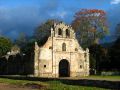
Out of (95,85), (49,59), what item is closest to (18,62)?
(49,59)

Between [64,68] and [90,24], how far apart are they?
69.1 feet

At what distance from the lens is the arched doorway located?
2943 inches

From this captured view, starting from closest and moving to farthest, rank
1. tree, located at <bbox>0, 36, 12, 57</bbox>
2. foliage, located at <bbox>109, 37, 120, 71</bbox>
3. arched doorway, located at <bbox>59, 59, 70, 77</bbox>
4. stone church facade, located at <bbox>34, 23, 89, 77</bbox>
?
stone church facade, located at <bbox>34, 23, 89, 77</bbox>, arched doorway, located at <bbox>59, 59, 70, 77</bbox>, foliage, located at <bbox>109, 37, 120, 71</bbox>, tree, located at <bbox>0, 36, 12, 57</bbox>

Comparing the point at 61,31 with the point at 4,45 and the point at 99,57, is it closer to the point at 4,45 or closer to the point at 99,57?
the point at 99,57

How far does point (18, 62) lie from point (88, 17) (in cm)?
2643

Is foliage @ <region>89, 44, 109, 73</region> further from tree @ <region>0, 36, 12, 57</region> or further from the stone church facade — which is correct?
tree @ <region>0, 36, 12, 57</region>

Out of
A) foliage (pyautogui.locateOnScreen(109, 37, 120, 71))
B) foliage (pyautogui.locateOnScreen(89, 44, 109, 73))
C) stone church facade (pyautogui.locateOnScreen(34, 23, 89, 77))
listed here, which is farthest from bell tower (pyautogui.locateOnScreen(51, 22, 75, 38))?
foliage (pyautogui.locateOnScreen(109, 37, 120, 71))

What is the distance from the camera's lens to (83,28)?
307 feet

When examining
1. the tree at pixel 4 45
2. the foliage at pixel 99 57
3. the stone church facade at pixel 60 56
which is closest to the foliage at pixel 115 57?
the foliage at pixel 99 57

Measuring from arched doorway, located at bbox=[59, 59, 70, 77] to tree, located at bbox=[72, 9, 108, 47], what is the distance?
19.1 m

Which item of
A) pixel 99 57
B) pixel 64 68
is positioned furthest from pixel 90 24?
pixel 64 68

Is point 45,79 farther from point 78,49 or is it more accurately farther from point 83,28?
point 83,28

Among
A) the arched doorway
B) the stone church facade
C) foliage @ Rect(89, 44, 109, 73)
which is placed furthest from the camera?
foliage @ Rect(89, 44, 109, 73)

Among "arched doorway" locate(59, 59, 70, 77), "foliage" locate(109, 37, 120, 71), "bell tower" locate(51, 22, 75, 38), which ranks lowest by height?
"arched doorway" locate(59, 59, 70, 77)
